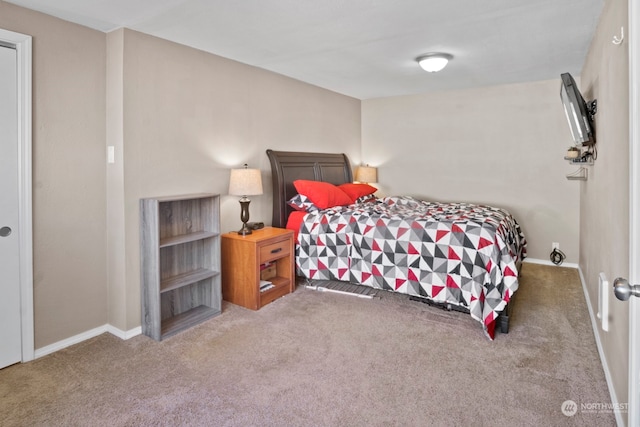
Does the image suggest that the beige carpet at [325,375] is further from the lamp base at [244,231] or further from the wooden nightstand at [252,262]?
the lamp base at [244,231]

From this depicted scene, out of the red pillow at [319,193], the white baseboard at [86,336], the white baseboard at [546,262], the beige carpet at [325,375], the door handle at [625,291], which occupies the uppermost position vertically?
the red pillow at [319,193]

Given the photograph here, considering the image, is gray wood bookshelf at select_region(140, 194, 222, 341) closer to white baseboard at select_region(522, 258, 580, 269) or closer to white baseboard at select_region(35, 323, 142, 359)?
white baseboard at select_region(35, 323, 142, 359)

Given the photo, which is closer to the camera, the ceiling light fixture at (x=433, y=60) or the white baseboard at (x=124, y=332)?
the white baseboard at (x=124, y=332)

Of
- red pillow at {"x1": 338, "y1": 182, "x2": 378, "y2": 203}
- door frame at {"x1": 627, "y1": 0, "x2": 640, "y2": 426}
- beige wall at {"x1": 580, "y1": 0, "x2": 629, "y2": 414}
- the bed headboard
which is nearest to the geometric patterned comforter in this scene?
the bed headboard

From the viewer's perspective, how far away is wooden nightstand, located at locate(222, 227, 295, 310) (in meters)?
3.28

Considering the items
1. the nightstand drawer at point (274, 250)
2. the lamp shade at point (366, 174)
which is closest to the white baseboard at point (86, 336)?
the nightstand drawer at point (274, 250)

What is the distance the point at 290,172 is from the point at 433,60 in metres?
1.86

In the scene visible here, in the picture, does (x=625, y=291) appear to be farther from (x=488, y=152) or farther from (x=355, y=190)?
(x=488, y=152)

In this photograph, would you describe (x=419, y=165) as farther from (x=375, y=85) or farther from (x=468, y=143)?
(x=375, y=85)

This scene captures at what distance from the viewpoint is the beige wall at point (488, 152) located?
459 cm

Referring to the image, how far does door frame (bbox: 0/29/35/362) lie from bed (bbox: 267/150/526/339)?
7.13 ft

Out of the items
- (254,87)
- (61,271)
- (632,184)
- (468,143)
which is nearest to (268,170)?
(254,87)

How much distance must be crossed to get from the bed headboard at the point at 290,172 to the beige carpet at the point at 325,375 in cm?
129

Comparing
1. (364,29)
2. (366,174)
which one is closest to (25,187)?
(364,29)
